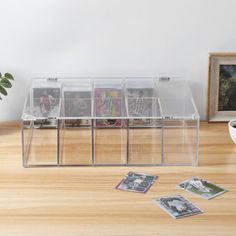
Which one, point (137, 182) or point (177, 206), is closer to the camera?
point (177, 206)

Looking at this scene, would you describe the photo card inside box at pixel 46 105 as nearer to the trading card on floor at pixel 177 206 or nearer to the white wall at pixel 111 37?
the white wall at pixel 111 37

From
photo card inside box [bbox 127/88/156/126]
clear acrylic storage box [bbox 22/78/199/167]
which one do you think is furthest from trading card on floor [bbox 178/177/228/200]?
photo card inside box [bbox 127/88/156/126]

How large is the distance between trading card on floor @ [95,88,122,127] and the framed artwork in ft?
1.14

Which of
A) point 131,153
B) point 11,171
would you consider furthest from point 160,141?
point 11,171

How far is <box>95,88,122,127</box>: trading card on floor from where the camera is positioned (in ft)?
5.95

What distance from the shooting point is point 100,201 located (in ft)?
4.97

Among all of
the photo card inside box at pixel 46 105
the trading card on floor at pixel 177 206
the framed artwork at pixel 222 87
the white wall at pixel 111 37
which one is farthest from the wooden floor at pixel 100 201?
the white wall at pixel 111 37

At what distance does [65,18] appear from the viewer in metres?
1.98

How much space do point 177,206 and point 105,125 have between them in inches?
18.2

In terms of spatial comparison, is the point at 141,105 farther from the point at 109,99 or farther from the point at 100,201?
the point at 100,201

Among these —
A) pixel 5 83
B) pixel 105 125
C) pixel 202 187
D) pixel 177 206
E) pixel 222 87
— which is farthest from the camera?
pixel 222 87

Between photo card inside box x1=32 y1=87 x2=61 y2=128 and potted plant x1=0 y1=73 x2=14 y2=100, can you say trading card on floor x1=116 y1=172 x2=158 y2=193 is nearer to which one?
photo card inside box x1=32 y1=87 x2=61 y2=128

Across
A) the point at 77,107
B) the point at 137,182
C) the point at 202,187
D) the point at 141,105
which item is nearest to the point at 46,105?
the point at 77,107

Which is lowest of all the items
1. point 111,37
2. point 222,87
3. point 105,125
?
point 105,125
